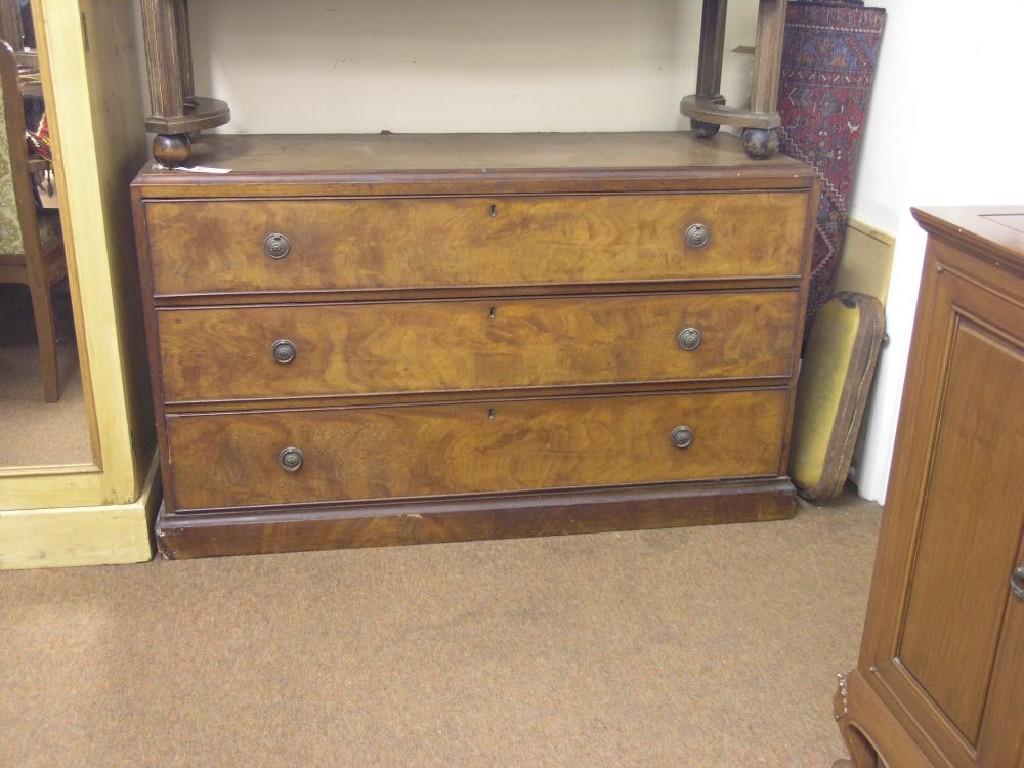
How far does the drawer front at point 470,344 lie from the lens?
2.11m

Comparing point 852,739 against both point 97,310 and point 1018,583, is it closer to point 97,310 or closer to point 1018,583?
point 1018,583

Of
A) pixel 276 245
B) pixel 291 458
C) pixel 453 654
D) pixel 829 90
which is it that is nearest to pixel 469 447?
pixel 291 458

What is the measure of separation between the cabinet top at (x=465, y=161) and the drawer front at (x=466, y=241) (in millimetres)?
42

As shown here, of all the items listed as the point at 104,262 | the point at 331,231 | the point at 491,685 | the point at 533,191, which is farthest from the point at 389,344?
the point at 491,685

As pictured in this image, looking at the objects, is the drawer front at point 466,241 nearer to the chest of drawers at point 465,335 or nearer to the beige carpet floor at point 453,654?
the chest of drawers at point 465,335

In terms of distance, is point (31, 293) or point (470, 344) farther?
point (470, 344)

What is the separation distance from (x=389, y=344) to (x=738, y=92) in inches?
45.0

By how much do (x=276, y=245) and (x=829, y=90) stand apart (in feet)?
4.37

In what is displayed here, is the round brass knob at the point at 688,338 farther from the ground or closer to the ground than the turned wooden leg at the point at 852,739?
farther from the ground

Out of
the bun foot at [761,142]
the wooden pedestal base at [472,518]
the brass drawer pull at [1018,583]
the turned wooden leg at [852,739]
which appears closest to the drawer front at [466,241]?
the bun foot at [761,142]

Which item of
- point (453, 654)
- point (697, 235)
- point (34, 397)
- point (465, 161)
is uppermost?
point (465, 161)

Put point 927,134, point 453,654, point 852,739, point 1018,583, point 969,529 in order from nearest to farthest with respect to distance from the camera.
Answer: point 1018,583, point 969,529, point 852,739, point 453,654, point 927,134

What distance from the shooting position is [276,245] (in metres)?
2.04

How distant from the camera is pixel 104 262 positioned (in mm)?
2041
